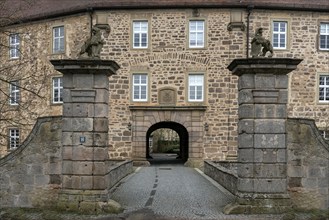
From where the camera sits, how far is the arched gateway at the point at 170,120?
73.6 ft

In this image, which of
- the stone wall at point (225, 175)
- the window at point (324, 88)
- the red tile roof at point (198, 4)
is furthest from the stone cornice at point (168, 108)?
the window at point (324, 88)

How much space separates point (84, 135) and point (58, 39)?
16514mm

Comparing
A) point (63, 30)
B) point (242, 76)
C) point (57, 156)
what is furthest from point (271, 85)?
point (63, 30)

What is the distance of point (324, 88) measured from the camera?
23.5 metres

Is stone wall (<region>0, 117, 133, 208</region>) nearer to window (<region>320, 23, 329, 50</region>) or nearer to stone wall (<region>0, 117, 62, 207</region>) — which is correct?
stone wall (<region>0, 117, 62, 207</region>)

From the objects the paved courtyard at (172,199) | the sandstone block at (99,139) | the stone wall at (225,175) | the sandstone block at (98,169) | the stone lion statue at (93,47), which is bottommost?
the paved courtyard at (172,199)

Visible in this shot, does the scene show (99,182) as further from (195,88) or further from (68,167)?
(195,88)

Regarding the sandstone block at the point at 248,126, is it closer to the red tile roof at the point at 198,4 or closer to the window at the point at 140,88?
the window at the point at 140,88

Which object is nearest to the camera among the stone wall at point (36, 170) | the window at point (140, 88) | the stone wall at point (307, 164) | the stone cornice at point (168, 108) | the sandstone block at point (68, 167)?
the sandstone block at point (68, 167)

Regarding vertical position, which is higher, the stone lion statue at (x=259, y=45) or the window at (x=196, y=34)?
the window at (x=196, y=34)

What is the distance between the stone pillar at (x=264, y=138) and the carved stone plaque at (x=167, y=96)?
1356cm

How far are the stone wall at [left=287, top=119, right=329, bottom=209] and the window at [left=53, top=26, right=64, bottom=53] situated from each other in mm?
17397

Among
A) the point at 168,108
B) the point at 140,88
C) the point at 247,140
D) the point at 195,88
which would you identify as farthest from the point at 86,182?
the point at 195,88

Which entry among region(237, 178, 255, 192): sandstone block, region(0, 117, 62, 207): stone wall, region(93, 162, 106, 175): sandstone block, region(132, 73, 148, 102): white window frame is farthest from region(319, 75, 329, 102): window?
region(0, 117, 62, 207): stone wall
